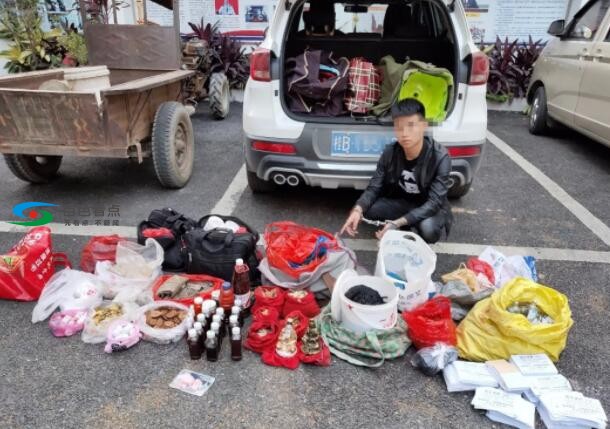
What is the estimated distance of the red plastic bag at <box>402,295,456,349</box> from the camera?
236 cm

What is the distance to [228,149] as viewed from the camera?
576 centimetres

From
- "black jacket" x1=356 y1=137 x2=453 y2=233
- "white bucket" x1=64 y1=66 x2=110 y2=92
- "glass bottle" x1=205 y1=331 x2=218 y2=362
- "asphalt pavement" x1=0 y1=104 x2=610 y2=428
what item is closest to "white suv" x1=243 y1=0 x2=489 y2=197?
"black jacket" x1=356 y1=137 x2=453 y2=233

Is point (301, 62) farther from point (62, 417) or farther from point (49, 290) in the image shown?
point (62, 417)

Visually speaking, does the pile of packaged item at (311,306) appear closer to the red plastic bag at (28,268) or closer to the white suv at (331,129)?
the red plastic bag at (28,268)

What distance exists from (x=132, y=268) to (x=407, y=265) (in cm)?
172

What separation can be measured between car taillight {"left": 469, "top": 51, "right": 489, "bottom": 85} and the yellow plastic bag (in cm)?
159

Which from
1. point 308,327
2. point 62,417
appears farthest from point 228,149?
point 62,417

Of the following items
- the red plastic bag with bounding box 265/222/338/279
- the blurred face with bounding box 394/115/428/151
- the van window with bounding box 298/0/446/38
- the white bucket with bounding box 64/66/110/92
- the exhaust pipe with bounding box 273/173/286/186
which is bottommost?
the red plastic bag with bounding box 265/222/338/279

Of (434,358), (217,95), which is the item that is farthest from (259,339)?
(217,95)

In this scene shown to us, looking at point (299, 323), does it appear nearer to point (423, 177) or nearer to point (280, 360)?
point (280, 360)

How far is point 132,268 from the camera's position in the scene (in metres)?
2.93

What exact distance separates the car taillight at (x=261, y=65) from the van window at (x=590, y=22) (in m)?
4.32

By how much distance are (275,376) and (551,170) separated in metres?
4.40

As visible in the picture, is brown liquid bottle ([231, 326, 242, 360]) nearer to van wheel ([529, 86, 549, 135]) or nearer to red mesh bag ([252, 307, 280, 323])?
red mesh bag ([252, 307, 280, 323])
